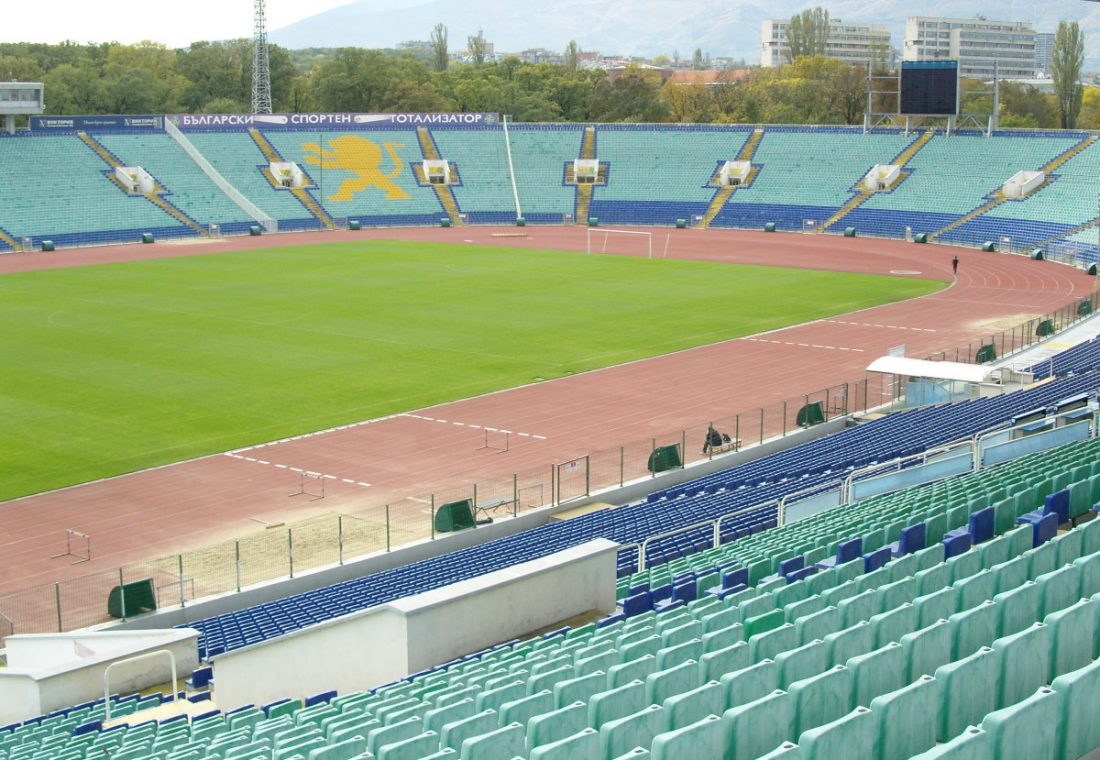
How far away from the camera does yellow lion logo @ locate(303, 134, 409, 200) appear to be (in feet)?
319

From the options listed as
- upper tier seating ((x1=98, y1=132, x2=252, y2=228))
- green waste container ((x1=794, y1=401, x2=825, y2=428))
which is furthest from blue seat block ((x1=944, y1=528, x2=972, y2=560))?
upper tier seating ((x1=98, y1=132, x2=252, y2=228))

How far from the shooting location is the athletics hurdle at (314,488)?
30938 mm

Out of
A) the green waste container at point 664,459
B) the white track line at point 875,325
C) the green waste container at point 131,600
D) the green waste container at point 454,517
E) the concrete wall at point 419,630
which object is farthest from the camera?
the white track line at point 875,325

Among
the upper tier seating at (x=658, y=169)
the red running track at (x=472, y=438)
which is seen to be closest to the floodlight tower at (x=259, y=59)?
the upper tier seating at (x=658, y=169)

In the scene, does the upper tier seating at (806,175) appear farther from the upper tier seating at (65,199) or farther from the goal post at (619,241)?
the upper tier seating at (65,199)

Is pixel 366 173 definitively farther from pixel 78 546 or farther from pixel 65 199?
pixel 78 546

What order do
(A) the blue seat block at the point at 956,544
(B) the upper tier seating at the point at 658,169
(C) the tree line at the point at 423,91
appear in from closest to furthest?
(A) the blue seat block at the point at 956,544 → (B) the upper tier seating at the point at 658,169 → (C) the tree line at the point at 423,91

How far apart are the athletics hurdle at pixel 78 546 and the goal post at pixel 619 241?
5268 centimetres

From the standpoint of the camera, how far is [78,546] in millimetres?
27750

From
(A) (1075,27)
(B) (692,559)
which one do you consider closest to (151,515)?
(B) (692,559)

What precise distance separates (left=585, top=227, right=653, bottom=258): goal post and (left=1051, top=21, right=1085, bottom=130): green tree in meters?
61.4

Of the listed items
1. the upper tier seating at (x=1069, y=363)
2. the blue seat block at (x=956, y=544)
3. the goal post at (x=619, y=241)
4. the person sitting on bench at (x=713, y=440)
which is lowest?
the person sitting on bench at (x=713, y=440)

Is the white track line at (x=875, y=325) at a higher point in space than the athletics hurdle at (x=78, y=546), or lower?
higher

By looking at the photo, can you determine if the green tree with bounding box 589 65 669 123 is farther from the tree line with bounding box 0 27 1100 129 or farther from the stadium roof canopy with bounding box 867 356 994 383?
the stadium roof canopy with bounding box 867 356 994 383
